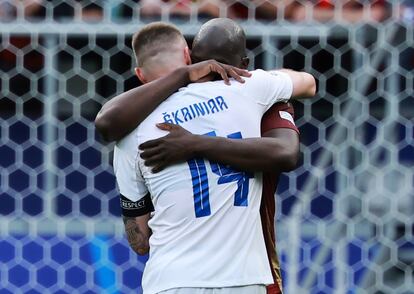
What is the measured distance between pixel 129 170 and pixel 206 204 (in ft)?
0.59

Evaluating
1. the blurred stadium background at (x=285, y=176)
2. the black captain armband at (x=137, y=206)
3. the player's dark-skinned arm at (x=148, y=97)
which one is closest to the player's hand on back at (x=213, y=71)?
the player's dark-skinned arm at (x=148, y=97)

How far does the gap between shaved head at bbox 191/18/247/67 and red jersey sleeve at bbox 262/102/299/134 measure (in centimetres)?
11

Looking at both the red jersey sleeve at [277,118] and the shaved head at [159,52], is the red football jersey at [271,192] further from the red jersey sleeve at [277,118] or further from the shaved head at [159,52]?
the shaved head at [159,52]

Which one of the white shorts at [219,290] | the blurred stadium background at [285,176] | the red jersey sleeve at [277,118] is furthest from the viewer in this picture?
the blurred stadium background at [285,176]

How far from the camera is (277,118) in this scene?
2273 millimetres

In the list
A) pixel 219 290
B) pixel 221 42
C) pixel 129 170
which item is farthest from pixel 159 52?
pixel 219 290

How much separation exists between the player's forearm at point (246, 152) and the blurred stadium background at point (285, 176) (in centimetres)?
166

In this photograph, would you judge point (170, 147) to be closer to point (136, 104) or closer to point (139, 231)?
point (136, 104)

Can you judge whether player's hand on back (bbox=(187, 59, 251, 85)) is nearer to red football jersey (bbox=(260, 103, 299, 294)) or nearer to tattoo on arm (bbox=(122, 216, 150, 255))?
red football jersey (bbox=(260, 103, 299, 294))

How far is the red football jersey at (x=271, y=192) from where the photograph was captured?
2.27 m

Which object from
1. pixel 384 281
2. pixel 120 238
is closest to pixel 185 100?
pixel 120 238

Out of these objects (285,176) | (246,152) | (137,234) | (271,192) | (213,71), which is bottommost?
(285,176)

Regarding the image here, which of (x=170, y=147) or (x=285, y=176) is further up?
(x=170, y=147)

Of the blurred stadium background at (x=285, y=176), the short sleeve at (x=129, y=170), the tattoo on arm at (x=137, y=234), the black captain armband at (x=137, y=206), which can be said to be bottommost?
the blurred stadium background at (x=285, y=176)
